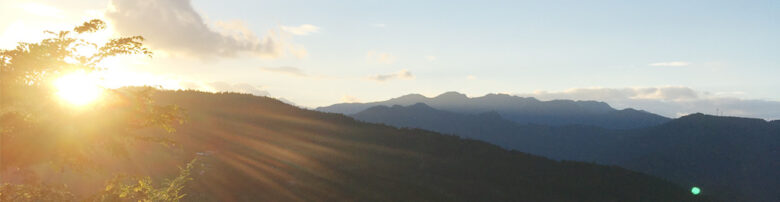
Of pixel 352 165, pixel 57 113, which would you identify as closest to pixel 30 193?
pixel 57 113

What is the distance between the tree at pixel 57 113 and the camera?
23.1 ft

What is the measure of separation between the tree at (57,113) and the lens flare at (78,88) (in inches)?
3.6

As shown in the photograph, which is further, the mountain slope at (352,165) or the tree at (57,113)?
the mountain slope at (352,165)

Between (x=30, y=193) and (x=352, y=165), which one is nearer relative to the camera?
(x=30, y=193)

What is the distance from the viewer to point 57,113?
728cm

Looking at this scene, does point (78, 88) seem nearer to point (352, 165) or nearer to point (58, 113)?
point (58, 113)

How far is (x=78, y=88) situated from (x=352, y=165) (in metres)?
22.7

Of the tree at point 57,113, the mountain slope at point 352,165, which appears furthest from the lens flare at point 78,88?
the mountain slope at point 352,165

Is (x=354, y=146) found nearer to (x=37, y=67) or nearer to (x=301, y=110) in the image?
(x=301, y=110)

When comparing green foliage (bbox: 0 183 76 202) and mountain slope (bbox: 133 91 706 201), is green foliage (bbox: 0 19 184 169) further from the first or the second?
mountain slope (bbox: 133 91 706 201)

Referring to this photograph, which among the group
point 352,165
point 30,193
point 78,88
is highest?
point 78,88

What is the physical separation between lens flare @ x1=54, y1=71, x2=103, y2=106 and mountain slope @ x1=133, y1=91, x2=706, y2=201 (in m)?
13.0

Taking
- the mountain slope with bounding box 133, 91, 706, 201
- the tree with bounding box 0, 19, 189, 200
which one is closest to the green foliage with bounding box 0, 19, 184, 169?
the tree with bounding box 0, 19, 189, 200

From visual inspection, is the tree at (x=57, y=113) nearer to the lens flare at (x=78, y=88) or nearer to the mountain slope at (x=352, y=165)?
the lens flare at (x=78, y=88)
